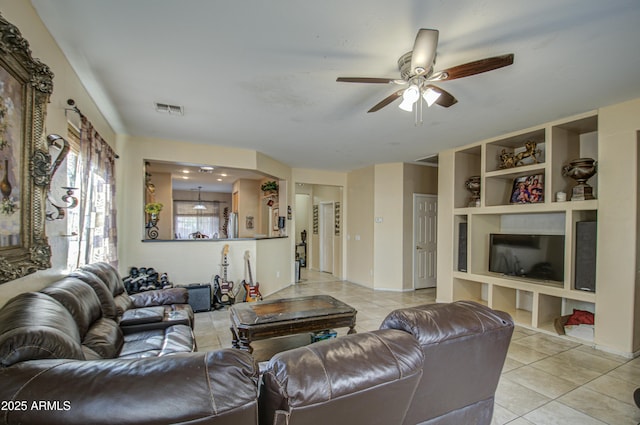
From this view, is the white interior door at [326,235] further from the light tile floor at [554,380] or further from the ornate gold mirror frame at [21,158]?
the ornate gold mirror frame at [21,158]

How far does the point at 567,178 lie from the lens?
367 centimetres

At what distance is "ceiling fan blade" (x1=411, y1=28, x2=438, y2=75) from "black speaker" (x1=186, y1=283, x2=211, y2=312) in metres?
4.06

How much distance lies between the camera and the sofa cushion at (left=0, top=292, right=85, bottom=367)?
0.92 meters

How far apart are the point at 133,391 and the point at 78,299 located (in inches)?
65.3

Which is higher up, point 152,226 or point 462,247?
point 152,226

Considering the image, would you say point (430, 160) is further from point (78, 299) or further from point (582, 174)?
point (78, 299)

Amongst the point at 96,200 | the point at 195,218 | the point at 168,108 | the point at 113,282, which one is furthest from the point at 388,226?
the point at 195,218

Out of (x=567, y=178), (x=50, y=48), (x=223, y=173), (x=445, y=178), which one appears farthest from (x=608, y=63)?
(x=223, y=173)

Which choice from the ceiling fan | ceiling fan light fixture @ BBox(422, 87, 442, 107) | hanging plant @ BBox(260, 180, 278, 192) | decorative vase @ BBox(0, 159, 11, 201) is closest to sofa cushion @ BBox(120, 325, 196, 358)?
decorative vase @ BBox(0, 159, 11, 201)

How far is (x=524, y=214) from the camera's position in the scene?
4281mm

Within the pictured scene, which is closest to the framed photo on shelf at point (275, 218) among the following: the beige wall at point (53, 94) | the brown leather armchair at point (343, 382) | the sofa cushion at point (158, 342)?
the sofa cushion at point (158, 342)

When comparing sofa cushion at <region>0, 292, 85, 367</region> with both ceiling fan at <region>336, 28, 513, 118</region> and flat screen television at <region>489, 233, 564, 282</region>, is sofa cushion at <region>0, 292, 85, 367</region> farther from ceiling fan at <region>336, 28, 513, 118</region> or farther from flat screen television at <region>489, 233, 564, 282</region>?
flat screen television at <region>489, 233, 564, 282</region>

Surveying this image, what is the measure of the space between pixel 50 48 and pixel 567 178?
539 centimetres

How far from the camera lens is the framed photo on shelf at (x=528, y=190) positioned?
12.6 ft
